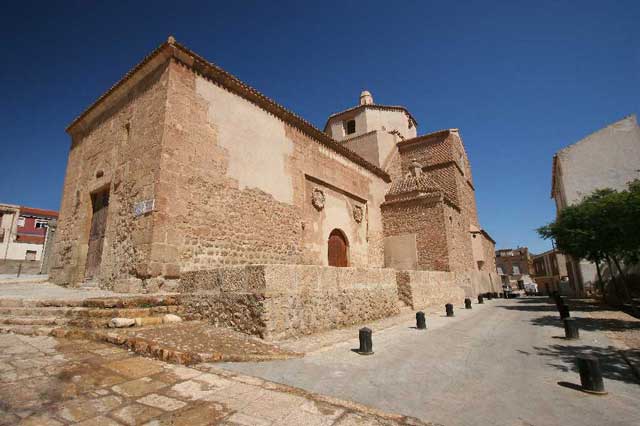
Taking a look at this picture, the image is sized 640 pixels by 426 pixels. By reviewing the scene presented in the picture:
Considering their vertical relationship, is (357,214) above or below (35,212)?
below

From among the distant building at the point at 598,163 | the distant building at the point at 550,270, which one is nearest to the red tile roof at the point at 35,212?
the distant building at the point at 598,163

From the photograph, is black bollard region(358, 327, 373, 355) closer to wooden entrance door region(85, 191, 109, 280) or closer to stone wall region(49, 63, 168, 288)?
stone wall region(49, 63, 168, 288)

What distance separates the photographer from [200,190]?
8.05 m

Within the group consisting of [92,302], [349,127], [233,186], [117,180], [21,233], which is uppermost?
[349,127]

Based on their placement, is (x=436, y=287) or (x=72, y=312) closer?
(x=72, y=312)

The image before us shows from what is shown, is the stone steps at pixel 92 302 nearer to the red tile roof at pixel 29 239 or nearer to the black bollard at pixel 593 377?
the black bollard at pixel 593 377

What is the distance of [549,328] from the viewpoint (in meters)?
7.14

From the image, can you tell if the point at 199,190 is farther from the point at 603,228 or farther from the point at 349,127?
the point at 349,127

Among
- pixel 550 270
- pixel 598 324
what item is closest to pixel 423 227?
pixel 598 324

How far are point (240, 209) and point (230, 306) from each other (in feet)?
13.2

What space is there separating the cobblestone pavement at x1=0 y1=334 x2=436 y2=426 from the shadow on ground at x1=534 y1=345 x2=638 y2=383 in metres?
2.93

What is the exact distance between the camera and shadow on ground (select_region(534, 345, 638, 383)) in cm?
376

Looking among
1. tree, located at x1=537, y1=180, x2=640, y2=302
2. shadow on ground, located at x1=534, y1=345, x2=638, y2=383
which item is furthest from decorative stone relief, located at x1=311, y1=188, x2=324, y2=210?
tree, located at x1=537, y1=180, x2=640, y2=302

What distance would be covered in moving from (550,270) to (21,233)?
194 feet
